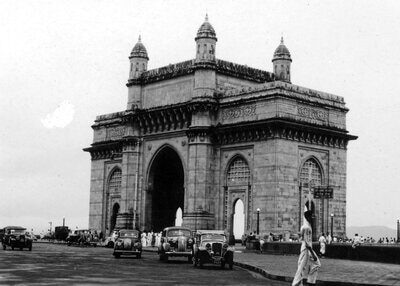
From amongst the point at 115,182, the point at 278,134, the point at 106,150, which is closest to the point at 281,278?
the point at 278,134

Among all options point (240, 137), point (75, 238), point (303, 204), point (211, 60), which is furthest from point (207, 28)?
point (75, 238)

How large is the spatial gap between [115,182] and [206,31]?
1794cm

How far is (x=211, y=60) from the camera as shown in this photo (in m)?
50.4

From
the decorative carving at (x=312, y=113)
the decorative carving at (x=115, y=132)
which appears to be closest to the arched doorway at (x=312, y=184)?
the decorative carving at (x=312, y=113)

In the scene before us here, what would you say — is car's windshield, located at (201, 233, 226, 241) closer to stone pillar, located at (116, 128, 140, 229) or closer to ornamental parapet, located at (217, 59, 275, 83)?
ornamental parapet, located at (217, 59, 275, 83)

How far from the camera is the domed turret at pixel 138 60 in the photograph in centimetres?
5731

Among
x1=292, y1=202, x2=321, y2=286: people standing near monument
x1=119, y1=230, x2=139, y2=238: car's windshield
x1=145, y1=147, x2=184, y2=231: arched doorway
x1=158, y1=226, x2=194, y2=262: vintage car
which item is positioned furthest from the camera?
x1=145, y1=147, x2=184, y2=231: arched doorway

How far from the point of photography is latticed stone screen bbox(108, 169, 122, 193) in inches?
2431

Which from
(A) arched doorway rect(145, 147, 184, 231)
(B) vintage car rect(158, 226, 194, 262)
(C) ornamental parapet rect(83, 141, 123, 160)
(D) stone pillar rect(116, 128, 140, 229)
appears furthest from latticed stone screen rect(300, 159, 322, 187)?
(C) ornamental parapet rect(83, 141, 123, 160)

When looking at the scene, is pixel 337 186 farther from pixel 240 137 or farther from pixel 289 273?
pixel 289 273

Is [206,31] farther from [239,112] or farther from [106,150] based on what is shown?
[106,150]

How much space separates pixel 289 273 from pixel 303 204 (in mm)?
24658

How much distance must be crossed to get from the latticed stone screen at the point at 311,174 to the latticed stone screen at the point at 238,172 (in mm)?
→ 3631

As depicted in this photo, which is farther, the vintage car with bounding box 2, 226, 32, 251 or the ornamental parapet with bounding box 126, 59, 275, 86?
the ornamental parapet with bounding box 126, 59, 275, 86
